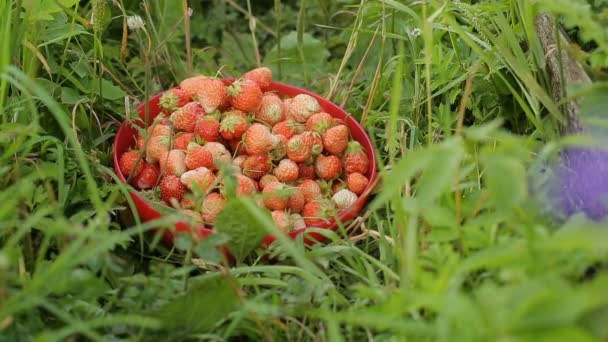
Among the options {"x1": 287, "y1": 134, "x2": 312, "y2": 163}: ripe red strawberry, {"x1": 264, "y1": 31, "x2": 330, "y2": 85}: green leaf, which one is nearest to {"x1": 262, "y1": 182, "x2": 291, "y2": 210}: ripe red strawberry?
{"x1": 287, "y1": 134, "x2": 312, "y2": 163}: ripe red strawberry

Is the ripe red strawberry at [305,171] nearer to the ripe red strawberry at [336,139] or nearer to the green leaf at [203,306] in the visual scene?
the ripe red strawberry at [336,139]

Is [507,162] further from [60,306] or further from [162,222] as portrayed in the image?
[60,306]

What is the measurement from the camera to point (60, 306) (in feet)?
4.19

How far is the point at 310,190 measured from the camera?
1.77m

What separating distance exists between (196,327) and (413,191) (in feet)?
2.21

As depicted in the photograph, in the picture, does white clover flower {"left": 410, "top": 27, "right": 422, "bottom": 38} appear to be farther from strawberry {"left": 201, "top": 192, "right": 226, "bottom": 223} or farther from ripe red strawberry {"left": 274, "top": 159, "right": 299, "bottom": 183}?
strawberry {"left": 201, "top": 192, "right": 226, "bottom": 223}

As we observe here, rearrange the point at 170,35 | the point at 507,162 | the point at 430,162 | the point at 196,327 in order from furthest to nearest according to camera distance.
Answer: the point at 170,35
the point at 196,327
the point at 430,162
the point at 507,162

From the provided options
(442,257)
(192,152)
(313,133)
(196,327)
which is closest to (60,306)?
(196,327)

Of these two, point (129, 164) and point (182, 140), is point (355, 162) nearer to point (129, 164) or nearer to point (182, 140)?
point (182, 140)

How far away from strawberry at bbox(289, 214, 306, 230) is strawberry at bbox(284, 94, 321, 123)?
0.32 m

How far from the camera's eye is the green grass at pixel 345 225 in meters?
1.01

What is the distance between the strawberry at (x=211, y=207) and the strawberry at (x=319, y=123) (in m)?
0.34

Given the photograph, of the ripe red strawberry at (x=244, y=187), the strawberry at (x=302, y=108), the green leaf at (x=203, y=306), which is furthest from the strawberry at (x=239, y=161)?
the green leaf at (x=203, y=306)

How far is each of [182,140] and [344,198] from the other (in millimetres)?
422
